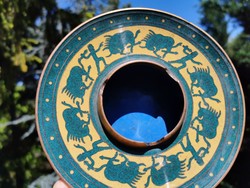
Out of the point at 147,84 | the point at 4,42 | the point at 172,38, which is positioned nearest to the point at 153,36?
the point at 172,38

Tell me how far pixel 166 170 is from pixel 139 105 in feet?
0.95

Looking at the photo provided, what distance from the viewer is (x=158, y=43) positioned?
179cm

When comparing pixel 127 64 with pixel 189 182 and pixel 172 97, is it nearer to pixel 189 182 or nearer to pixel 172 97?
pixel 172 97

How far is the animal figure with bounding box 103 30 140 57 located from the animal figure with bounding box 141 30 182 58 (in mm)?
50

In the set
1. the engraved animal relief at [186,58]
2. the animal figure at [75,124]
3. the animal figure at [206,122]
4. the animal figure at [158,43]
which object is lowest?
the animal figure at [206,122]

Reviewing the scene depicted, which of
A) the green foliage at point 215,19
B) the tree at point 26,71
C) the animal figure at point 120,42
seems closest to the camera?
the animal figure at point 120,42

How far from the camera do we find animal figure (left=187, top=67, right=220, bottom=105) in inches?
68.8

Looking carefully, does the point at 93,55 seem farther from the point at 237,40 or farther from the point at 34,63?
the point at 237,40

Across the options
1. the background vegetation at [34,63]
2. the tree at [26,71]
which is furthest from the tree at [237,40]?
the tree at [26,71]

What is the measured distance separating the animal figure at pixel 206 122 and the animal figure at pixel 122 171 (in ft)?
0.87

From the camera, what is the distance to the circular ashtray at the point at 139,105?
1661 mm

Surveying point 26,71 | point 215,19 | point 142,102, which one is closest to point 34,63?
point 26,71

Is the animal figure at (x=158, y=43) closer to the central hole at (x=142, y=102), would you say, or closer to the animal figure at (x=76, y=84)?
the central hole at (x=142, y=102)

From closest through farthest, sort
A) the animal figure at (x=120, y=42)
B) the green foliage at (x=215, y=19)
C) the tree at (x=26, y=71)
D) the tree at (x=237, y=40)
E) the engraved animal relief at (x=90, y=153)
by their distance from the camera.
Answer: the engraved animal relief at (x=90, y=153)
the animal figure at (x=120, y=42)
the tree at (x=26, y=71)
the tree at (x=237, y=40)
the green foliage at (x=215, y=19)
